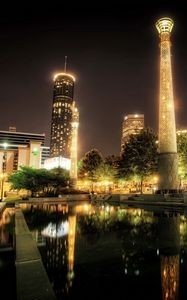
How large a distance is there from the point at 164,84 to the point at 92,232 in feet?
100

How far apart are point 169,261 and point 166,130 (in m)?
30.5

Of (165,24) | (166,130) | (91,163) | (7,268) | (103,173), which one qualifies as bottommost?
(7,268)

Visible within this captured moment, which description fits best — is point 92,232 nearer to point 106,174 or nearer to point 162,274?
point 162,274

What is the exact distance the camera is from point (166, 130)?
1438 inches

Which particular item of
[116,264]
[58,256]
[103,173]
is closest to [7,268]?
[58,256]

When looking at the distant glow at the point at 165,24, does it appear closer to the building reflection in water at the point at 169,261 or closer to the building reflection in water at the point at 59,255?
the building reflection in water at the point at 169,261

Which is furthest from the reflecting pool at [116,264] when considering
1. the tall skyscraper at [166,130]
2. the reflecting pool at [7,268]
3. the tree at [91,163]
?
the tree at [91,163]

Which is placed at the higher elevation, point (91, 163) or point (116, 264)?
point (91, 163)

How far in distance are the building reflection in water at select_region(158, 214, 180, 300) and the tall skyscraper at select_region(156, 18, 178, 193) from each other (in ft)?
74.4

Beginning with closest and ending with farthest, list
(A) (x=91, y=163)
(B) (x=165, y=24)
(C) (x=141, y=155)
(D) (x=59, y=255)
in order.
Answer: (D) (x=59, y=255)
(B) (x=165, y=24)
(C) (x=141, y=155)
(A) (x=91, y=163)

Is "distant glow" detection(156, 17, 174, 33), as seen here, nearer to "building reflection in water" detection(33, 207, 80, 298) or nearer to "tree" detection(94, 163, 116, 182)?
"building reflection in water" detection(33, 207, 80, 298)

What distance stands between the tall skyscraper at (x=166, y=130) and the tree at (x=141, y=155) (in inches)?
586

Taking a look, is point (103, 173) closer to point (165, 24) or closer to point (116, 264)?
point (165, 24)

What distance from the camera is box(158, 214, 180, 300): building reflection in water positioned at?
584 cm
